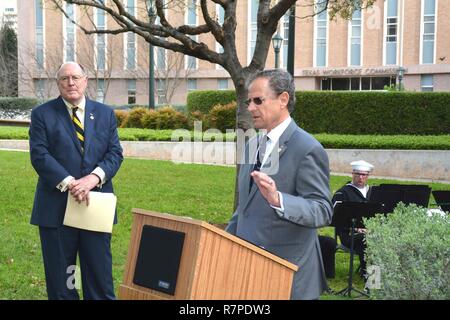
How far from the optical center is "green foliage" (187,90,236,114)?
2606cm

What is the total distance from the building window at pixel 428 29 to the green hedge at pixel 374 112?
94.0ft

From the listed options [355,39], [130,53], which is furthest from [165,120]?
[130,53]

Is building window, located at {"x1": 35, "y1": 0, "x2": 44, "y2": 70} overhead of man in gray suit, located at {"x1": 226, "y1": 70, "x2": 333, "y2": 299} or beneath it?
overhead

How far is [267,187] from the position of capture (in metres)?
3.38

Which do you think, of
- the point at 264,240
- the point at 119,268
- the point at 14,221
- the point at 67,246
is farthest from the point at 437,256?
the point at 14,221

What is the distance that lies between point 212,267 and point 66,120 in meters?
2.51

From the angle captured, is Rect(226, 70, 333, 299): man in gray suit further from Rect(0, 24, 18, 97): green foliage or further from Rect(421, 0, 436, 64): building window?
Rect(0, 24, 18, 97): green foliage

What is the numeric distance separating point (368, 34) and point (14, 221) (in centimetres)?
4365

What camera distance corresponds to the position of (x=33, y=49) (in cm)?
5997

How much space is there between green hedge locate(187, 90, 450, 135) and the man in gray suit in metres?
19.6

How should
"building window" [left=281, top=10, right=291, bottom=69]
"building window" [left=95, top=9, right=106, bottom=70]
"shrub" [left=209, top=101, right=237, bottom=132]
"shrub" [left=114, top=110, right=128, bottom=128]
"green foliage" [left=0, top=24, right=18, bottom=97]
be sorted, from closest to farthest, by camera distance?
"shrub" [left=209, top=101, right=237, bottom=132] < "shrub" [left=114, top=110, right=128, bottom=128] < "building window" [left=281, top=10, right=291, bottom=69] < "building window" [left=95, top=9, right=106, bottom=70] < "green foliage" [left=0, top=24, right=18, bottom=97]

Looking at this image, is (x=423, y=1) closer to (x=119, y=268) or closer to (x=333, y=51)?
(x=333, y=51)

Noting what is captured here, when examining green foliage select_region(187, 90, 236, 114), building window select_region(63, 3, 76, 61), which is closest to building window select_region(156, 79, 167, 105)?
building window select_region(63, 3, 76, 61)

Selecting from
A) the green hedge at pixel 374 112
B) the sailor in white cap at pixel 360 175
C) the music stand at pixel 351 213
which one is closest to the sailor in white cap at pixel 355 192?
the sailor in white cap at pixel 360 175
